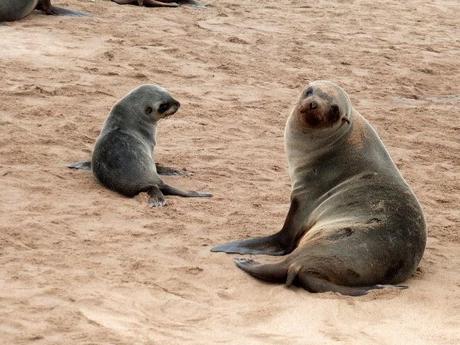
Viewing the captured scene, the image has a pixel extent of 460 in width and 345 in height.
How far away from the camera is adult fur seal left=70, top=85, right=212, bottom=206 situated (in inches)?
261

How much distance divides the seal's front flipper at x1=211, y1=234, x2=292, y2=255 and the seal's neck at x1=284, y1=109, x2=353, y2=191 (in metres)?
0.35

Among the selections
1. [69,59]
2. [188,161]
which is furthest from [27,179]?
[69,59]

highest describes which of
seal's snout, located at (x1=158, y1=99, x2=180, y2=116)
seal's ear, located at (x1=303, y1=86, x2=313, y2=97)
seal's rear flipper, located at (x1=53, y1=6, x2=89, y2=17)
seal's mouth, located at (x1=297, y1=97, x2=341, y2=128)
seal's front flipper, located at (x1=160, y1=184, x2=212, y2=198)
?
seal's ear, located at (x1=303, y1=86, x2=313, y2=97)

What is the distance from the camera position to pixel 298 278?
5.17m

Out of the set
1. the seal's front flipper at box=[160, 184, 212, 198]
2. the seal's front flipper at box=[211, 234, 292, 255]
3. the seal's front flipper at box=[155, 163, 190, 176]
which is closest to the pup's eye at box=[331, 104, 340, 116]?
the seal's front flipper at box=[211, 234, 292, 255]

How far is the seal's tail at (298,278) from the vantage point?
201 inches

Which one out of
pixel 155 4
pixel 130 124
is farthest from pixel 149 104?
pixel 155 4

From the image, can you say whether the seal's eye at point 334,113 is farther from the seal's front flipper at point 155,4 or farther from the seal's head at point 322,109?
the seal's front flipper at point 155,4

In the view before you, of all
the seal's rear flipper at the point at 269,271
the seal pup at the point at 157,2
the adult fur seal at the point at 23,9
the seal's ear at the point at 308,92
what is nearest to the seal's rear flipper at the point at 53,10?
the adult fur seal at the point at 23,9

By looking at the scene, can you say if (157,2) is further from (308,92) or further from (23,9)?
(308,92)

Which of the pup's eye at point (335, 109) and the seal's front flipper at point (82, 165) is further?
the seal's front flipper at point (82, 165)

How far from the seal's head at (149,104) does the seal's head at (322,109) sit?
5.82 feet

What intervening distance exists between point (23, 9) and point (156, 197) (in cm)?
584

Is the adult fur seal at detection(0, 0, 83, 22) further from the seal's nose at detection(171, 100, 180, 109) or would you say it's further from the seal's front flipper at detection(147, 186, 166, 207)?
the seal's front flipper at detection(147, 186, 166, 207)
